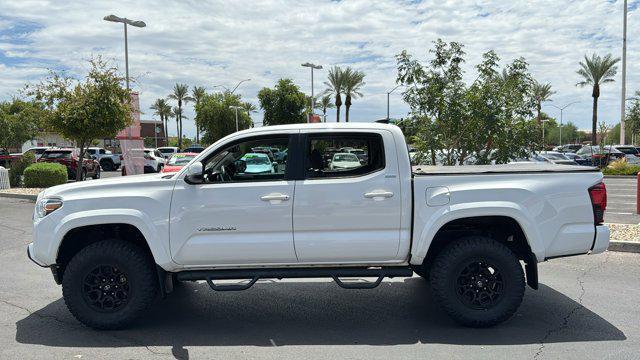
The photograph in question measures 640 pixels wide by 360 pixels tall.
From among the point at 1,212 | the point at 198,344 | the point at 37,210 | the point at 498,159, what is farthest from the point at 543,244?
the point at 1,212

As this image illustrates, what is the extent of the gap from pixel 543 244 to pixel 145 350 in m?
3.69

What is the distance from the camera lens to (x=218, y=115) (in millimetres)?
53625

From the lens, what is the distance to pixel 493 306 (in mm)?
5000

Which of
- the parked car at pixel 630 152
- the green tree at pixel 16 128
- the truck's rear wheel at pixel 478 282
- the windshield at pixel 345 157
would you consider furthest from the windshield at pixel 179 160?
the parked car at pixel 630 152

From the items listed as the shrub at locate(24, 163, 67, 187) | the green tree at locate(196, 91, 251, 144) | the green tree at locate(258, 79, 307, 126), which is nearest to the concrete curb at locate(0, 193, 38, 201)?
the shrub at locate(24, 163, 67, 187)

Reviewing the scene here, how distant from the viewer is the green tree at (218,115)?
5369cm

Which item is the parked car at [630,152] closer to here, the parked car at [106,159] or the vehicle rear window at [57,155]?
Result: the vehicle rear window at [57,155]

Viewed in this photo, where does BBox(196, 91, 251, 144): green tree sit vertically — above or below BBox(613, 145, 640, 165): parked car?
above

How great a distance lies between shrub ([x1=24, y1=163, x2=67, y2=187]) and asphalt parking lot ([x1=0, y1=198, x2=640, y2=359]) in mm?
14365

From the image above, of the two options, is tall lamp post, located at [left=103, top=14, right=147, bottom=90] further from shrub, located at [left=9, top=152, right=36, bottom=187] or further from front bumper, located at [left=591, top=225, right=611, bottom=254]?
front bumper, located at [left=591, top=225, right=611, bottom=254]

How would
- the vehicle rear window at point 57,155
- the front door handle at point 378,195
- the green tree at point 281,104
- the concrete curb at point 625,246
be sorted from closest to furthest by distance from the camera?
1. the front door handle at point 378,195
2. the concrete curb at point 625,246
3. the vehicle rear window at point 57,155
4. the green tree at point 281,104

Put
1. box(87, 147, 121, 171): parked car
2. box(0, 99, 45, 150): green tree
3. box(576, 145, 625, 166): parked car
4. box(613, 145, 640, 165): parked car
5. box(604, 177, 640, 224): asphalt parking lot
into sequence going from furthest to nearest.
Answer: box(0, 99, 45, 150): green tree, box(87, 147, 121, 171): parked car, box(613, 145, 640, 165): parked car, box(576, 145, 625, 166): parked car, box(604, 177, 640, 224): asphalt parking lot

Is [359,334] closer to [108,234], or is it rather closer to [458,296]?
[458,296]

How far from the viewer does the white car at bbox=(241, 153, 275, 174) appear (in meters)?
5.28
